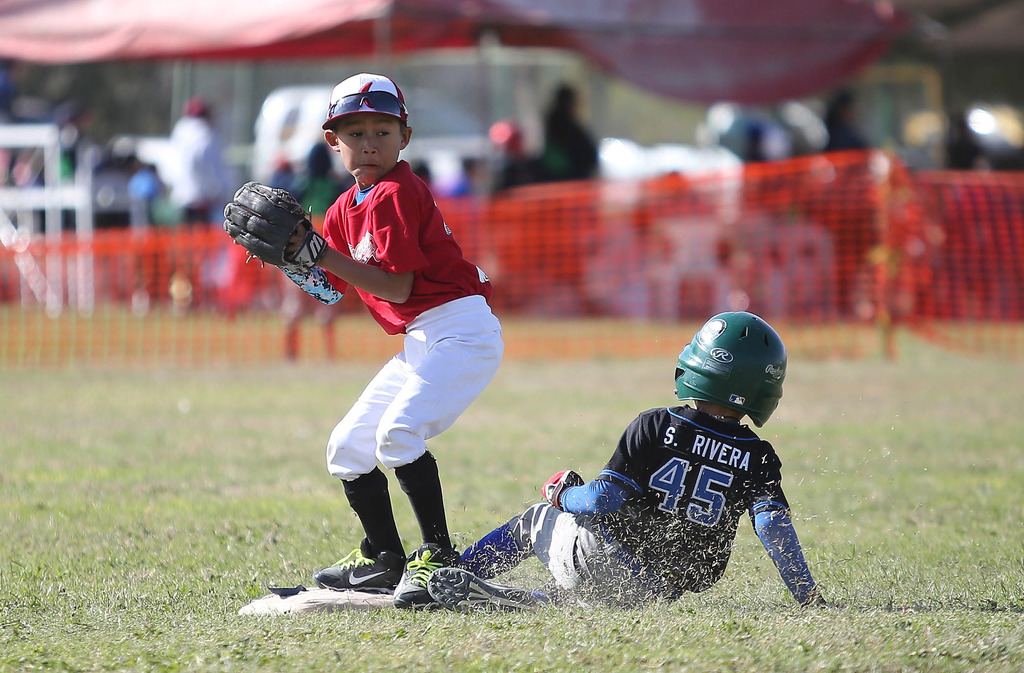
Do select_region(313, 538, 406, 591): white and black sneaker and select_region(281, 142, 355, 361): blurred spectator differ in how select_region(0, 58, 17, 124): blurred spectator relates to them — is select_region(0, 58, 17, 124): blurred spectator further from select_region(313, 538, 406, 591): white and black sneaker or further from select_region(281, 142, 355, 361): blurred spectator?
select_region(313, 538, 406, 591): white and black sneaker

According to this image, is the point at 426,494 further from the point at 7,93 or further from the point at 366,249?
the point at 7,93

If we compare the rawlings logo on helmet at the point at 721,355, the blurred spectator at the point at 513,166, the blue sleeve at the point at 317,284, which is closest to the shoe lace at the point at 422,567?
the blue sleeve at the point at 317,284

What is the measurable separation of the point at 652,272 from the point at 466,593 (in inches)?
381

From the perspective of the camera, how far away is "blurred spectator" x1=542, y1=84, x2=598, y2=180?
15.0 m

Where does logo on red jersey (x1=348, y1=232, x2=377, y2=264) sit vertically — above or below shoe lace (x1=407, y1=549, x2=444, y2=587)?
above

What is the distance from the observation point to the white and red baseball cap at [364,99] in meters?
4.31

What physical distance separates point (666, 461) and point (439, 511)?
0.85m

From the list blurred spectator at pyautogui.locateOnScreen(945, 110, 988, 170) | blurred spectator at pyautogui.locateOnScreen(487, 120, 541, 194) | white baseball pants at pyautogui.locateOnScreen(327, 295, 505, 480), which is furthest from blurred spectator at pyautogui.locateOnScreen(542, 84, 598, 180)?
white baseball pants at pyautogui.locateOnScreen(327, 295, 505, 480)

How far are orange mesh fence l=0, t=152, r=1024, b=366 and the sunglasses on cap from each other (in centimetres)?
828

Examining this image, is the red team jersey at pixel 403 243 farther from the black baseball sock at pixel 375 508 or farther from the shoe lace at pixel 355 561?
the shoe lace at pixel 355 561

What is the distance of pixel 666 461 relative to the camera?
13.5 feet

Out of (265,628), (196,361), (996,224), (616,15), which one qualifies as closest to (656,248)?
(616,15)

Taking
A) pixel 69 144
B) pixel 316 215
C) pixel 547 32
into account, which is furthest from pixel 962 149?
pixel 69 144

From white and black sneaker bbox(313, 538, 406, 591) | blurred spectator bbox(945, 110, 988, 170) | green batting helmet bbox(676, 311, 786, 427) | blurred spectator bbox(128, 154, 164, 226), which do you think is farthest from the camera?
blurred spectator bbox(128, 154, 164, 226)
